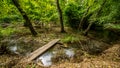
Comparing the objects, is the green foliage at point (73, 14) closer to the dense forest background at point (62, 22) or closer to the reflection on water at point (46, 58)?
the dense forest background at point (62, 22)

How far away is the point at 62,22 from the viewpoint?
13922 mm

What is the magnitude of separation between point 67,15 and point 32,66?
31.9ft

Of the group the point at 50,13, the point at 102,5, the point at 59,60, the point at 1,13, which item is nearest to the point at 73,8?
the point at 50,13

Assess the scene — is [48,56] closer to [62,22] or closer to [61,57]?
[61,57]

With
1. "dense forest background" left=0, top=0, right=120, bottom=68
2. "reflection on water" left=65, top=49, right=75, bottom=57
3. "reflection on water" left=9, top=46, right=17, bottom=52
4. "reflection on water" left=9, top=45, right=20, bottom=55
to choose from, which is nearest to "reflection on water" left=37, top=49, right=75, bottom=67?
"reflection on water" left=65, top=49, right=75, bottom=57

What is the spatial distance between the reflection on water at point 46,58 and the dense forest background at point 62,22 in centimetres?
127

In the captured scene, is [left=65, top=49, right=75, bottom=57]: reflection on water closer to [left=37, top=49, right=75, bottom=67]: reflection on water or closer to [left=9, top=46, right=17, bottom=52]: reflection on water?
[left=37, top=49, right=75, bottom=67]: reflection on water

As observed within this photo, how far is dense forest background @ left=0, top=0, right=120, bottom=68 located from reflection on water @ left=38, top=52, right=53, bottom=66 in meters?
1.27

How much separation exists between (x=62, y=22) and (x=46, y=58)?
6.12 m

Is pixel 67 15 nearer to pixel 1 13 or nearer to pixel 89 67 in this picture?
pixel 1 13

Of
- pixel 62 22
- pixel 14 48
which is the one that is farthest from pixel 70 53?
pixel 62 22

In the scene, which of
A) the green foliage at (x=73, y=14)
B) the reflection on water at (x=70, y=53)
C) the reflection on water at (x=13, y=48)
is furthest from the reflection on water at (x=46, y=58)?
the green foliage at (x=73, y=14)

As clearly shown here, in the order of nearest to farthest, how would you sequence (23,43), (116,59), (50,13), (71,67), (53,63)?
(71,67)
(53,63)
(116,59)
(23,43)
(50,13)

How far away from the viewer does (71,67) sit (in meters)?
6.73
